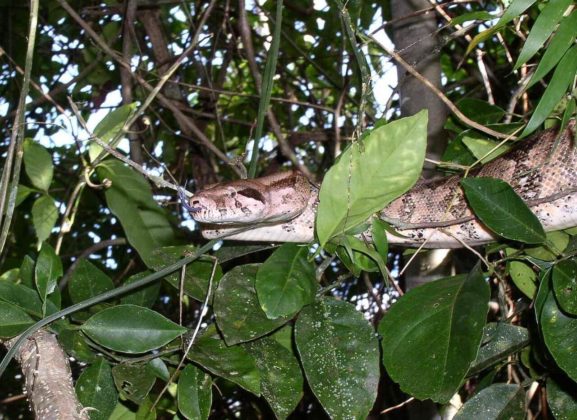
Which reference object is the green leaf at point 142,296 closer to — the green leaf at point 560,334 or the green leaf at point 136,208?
the green leaf at point 136,208

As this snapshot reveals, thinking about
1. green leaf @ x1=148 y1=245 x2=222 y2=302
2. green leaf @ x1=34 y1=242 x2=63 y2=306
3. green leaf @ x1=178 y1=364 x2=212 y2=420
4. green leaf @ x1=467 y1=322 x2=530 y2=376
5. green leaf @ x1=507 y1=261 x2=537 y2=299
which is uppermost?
green leaf @ x1=34 y1=242 x2=63 y2=306

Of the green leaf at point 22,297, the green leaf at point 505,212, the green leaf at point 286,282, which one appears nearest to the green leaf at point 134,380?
the green leaf at point 22,297

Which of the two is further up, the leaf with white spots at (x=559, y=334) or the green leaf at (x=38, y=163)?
the green leaf at (x=38, y=163)

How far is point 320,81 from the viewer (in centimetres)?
438

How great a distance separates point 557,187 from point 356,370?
943 millimetres

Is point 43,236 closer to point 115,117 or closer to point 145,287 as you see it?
point 115,117

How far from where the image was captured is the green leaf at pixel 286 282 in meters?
1.42

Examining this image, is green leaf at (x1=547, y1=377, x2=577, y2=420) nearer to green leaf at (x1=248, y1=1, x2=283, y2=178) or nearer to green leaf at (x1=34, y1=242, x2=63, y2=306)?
green leaf at (x1=248, y1=1, x2=283, y2=178)

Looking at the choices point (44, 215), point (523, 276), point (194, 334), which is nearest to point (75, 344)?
point (194, 334)

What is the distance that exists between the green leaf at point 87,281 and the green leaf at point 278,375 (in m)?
0.43

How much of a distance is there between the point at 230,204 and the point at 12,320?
0.83m

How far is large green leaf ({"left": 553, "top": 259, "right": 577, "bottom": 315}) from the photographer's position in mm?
1357

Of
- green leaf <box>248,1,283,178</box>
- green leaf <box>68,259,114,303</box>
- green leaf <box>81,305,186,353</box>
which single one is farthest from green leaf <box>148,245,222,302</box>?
green leaf <box>248,1,283,178</box>

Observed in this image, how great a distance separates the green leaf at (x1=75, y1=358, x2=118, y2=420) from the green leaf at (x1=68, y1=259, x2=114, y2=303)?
226mm
